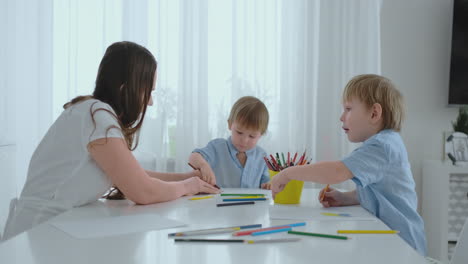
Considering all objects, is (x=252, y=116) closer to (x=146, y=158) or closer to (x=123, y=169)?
(x=123, y=169)

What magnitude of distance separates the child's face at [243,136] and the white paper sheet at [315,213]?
76 centimetres

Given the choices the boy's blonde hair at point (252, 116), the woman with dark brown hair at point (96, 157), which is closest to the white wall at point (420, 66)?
the boy's blonde hair at point (252, 116)

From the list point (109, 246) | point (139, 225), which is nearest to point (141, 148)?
point (139, 225)

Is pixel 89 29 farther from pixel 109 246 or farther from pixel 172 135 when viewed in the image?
A: pixel 109 246

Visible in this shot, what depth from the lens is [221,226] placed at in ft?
3.19

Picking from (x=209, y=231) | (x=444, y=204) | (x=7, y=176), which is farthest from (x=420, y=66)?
(x=7, y=176)

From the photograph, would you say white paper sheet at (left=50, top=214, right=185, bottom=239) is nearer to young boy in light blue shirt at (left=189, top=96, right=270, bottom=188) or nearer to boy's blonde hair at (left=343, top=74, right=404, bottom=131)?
boy's blonde hair at (left=343, top=74, right=404, bottom=131)

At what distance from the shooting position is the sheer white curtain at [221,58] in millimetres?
2758

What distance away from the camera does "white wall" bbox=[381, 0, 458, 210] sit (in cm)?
292

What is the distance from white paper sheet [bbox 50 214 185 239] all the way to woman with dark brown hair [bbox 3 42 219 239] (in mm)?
208

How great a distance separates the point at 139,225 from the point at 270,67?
1.97 m

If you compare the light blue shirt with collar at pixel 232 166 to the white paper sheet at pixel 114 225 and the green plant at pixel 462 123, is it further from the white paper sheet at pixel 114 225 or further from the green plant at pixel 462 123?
the green plant at pixel 462 123

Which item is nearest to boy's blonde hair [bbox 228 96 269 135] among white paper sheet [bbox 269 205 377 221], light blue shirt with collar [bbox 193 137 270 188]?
light blue shirt with collar [bbox 193 137 270 188]

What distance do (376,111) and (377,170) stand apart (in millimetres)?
254
